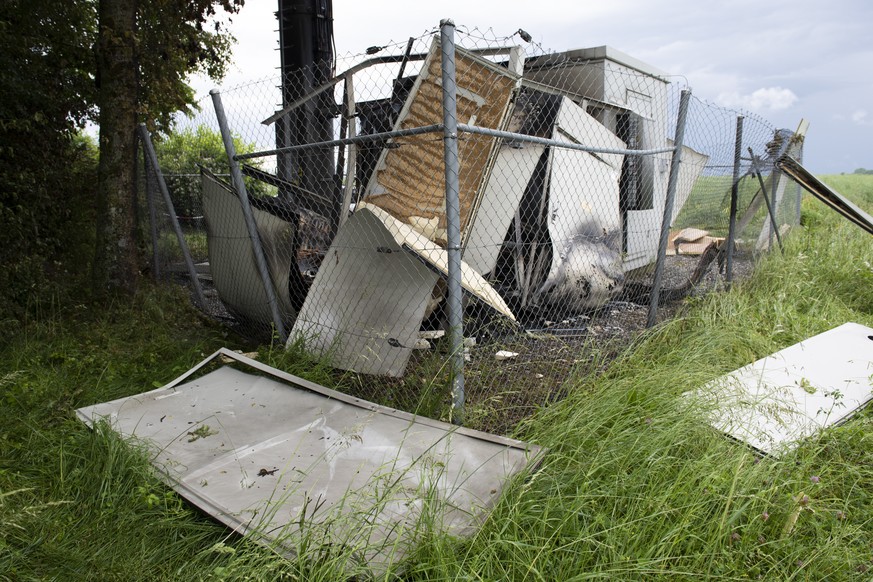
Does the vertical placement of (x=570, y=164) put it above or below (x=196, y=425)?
above

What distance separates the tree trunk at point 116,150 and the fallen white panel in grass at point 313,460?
2.20 meters

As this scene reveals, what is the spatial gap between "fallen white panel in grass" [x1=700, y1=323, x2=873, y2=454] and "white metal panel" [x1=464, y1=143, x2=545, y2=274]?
2000 mm

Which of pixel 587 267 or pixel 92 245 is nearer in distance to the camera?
pixel 587 267

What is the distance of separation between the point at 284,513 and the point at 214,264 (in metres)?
3.49

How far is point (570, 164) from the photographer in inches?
195

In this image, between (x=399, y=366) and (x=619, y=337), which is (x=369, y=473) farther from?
(x=619, y=337)

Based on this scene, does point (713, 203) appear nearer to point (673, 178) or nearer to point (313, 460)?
point (673, 178)

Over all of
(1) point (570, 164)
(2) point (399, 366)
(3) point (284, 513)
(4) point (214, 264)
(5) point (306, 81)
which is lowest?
(3) point (284, 513)

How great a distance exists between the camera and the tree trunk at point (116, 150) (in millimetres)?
5117

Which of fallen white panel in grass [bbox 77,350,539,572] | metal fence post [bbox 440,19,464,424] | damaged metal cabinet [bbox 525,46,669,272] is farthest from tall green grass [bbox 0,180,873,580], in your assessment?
damaged metal cabinet [bbox 525,46,669,272]

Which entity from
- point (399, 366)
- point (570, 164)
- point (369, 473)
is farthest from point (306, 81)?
point (369, 473)

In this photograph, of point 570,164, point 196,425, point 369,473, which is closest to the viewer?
point 369,473

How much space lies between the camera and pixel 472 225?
445cm

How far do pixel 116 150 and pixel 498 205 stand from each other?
3.45 m
